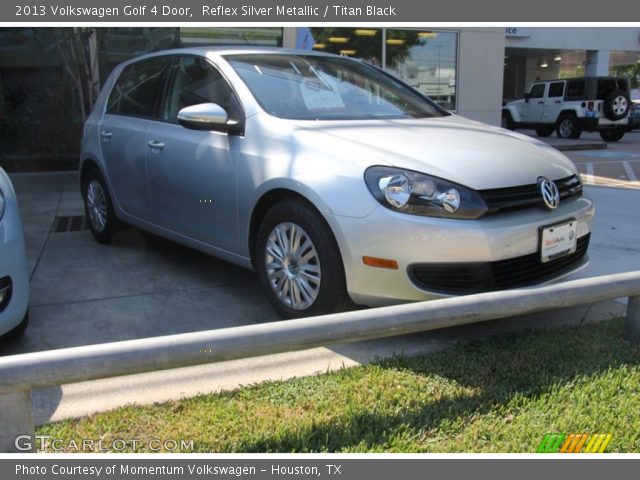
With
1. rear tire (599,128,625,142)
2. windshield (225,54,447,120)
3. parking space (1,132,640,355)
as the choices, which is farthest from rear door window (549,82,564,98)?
windshield (225,54,447,120)

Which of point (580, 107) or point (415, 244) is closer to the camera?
point (415, 244)

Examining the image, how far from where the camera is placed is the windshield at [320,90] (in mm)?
3955

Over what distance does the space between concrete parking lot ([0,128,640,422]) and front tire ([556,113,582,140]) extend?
12817mm

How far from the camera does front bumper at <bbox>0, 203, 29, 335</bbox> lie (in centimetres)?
313

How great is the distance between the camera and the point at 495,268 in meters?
3.19

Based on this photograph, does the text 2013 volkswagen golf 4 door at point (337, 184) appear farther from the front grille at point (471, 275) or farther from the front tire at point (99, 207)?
the front tire at point (99, 207)

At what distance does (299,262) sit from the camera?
351cm

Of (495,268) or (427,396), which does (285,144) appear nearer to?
(495,268)

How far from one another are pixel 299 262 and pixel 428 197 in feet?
2.64

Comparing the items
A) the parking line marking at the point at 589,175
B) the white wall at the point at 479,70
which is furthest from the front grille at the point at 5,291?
the white wall at the point at 479,70

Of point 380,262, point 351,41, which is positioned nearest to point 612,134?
point 351,41

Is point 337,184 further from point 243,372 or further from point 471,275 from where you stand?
point 243,372

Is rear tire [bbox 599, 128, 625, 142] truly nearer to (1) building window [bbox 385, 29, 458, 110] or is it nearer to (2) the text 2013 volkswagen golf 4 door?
(1) building window [bbox 385, 29, 458, 110]
